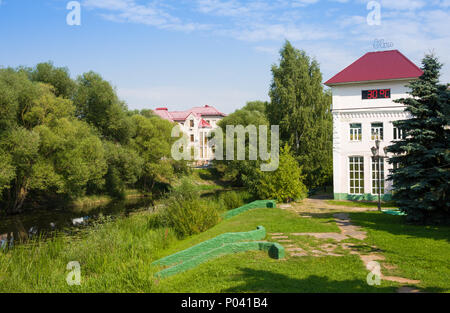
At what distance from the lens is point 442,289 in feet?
18.5

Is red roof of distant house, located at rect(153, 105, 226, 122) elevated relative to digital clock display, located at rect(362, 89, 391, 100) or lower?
elevated

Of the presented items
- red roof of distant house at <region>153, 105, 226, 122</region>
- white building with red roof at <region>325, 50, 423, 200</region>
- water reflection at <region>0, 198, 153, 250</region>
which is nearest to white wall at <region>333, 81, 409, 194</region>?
white building with red roof at <region>325, 50, 423, 200</region>

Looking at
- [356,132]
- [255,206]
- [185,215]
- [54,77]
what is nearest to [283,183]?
[255,206]

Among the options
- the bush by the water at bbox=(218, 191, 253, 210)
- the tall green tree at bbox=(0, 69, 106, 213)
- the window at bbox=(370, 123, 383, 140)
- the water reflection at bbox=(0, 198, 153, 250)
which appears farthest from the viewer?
the tall green tree at bbox=(0, 69, 106, 213)

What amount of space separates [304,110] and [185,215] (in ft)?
51.2

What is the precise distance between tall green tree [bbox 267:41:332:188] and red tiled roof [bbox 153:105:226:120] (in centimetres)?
3227

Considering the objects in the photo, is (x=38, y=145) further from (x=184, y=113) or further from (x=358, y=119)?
(x=184, y=113)

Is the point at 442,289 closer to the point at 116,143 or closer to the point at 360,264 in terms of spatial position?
the point at 360,264

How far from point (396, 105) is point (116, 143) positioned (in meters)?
25.0

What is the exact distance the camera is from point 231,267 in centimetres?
722

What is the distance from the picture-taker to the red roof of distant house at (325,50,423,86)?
790 inches

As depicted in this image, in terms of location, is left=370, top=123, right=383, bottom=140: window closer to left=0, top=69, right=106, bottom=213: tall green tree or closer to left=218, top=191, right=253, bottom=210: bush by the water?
left=218, top=191, right=253, bottom=210: bush by the water

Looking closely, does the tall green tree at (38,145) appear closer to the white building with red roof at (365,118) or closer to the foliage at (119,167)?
the foliage at (119,167)

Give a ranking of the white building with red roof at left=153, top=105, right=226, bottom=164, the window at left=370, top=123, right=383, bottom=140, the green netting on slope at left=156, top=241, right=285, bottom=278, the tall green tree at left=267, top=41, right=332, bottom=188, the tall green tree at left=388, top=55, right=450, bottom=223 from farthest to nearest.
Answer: the white building with red roof at left=153, top=105, right=226, bottom=164, the tall green tree at left=267, top=41, right=332, bottom=188, the window at left=370, top=123, right=383, bottom=140, the tall green tree at left=388, top=55, right=450, bottom=223, the green netting on slope at left=156, top=241, right=285, bottom=278
